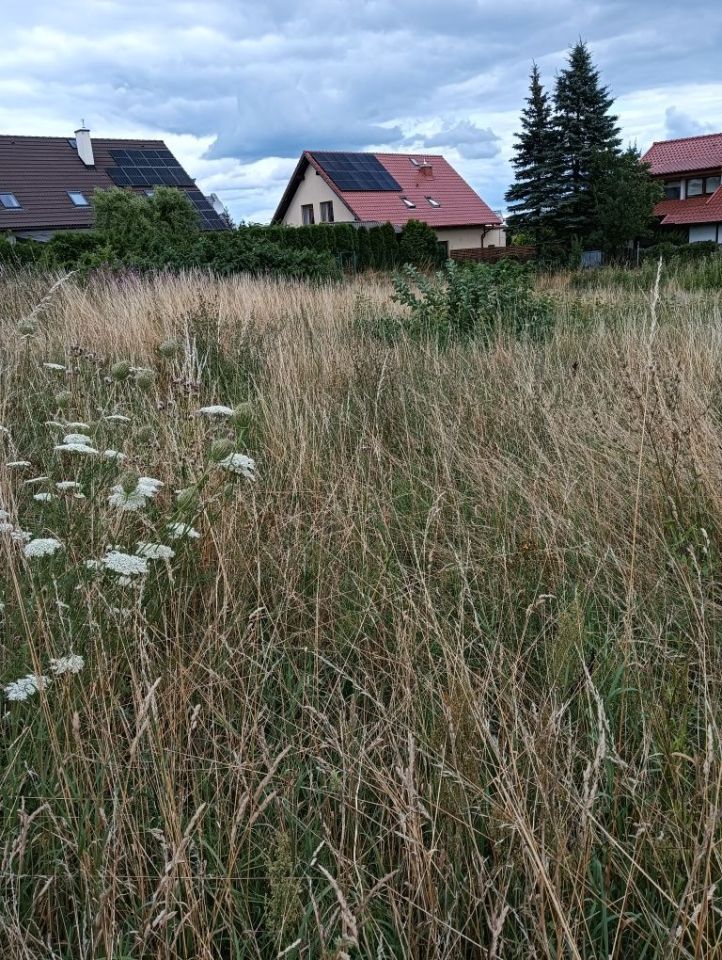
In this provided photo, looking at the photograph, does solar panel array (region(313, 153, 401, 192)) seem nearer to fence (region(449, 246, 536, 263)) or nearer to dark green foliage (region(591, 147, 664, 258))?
fence (region(449, 246, 536, 263))

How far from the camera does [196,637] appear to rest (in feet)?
6.50

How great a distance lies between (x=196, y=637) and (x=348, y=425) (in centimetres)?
177

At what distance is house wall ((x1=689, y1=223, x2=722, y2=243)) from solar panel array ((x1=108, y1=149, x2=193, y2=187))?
22.8 m

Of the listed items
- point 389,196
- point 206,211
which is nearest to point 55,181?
point 206,211

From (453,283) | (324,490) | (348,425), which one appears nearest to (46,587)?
(324,490)

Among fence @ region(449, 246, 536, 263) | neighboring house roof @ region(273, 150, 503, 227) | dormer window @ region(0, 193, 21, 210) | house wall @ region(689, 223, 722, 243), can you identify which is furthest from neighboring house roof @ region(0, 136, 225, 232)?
house wall @ region(689, 223, 722, 243)

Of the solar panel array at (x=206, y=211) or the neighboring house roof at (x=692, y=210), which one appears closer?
the solar panel array at (x=206, y=211)

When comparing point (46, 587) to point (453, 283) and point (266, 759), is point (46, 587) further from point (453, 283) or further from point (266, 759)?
point (453, 283)

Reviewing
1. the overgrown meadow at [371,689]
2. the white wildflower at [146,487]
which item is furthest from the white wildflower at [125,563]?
the white wildflower at [146,487]

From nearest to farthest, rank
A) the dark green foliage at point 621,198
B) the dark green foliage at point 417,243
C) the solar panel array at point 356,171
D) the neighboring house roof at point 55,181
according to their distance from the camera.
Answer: the dark green foliage at point 417,243
the dark green foliage at point 621,198
the neighboring house roof at point 55,181
the solar panel array at point 356,171

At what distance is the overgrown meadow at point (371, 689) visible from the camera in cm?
120

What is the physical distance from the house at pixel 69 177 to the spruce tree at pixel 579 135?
13796 millimetres

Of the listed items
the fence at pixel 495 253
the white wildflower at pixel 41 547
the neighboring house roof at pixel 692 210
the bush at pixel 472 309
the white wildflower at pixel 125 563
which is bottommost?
the white wildflower at pixel 125 563

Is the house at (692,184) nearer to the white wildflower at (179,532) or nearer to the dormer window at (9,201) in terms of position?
the dormer window at (9,201)
